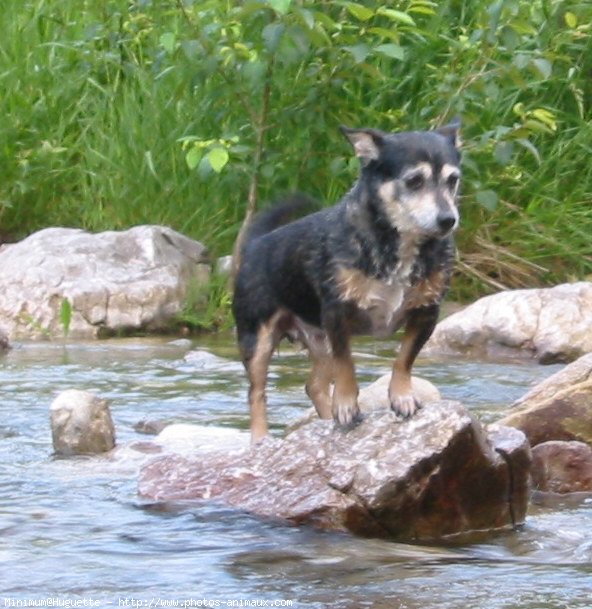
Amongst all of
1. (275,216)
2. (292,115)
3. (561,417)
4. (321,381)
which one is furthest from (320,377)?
(292,115)

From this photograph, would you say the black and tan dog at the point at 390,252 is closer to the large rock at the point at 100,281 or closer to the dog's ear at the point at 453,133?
the dog's ear at the point at 453,133

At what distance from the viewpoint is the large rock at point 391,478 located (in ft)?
17.1

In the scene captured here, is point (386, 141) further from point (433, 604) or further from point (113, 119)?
point (113, 119)

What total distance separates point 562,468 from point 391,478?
3.30 ft

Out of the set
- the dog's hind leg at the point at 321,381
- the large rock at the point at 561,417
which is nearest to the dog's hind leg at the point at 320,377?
the dog's hind leg at the point at 321,381

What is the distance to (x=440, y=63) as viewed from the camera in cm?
1068

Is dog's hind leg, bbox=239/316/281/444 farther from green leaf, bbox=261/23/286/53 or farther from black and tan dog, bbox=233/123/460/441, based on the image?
green leaf, bbox=261/23/286/53

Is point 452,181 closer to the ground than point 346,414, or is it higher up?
higher up

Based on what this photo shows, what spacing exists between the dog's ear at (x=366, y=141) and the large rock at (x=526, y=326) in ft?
12.2

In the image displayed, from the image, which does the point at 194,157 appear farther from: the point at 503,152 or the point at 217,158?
the point at 503,152

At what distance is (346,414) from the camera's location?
Answer: 551 cm

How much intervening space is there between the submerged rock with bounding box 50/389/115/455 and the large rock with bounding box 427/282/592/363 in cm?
322

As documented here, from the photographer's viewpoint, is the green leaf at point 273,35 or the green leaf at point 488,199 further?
the green leaf at point 488,199

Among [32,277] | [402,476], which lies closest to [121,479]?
[402,476]
